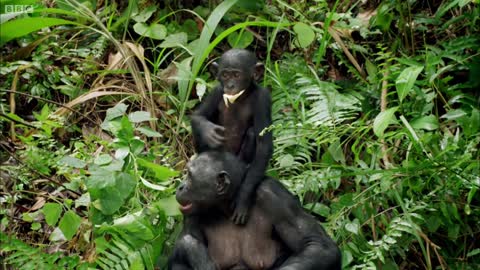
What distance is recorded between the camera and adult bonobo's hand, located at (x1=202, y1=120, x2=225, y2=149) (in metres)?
6.54

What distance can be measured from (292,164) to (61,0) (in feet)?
8.04

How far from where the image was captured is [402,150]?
773 centimetres

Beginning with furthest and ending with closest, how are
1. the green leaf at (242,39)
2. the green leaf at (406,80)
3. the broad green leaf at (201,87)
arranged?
the green leaf at (242,39)
the broad green leaf at (201,87)
the green leaf at (406,80)

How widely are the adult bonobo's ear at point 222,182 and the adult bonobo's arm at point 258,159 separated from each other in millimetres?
138

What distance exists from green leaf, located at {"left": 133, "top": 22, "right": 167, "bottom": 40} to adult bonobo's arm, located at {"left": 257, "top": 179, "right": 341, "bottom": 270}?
260cm

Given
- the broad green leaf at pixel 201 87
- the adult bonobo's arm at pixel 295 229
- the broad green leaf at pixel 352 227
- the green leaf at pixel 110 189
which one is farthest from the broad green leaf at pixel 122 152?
the broad green leaf at pixel 352 227

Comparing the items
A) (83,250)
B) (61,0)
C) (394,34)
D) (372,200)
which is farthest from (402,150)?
(61,0)

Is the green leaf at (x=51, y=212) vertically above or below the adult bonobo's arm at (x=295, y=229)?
below

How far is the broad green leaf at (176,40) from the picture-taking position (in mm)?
8498

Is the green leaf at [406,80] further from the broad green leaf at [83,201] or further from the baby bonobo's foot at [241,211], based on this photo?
the broad green leaf at [83,201]

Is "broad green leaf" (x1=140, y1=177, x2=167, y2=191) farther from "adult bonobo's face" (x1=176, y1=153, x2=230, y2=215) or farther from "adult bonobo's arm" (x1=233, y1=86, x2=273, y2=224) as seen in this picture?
"adult bonobo's arm" (x1=233, y1=86, x2=273, y2=224)

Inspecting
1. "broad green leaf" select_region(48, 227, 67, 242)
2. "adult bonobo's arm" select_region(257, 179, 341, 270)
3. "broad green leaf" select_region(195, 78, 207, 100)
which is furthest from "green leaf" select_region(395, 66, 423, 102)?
"broad green leaf" select_region(48, 227, 67, 242)

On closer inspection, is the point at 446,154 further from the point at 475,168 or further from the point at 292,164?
the point at 292,164

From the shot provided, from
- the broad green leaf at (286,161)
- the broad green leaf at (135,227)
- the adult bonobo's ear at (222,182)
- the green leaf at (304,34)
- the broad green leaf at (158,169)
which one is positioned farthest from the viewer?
the green leaf at (304,34)
